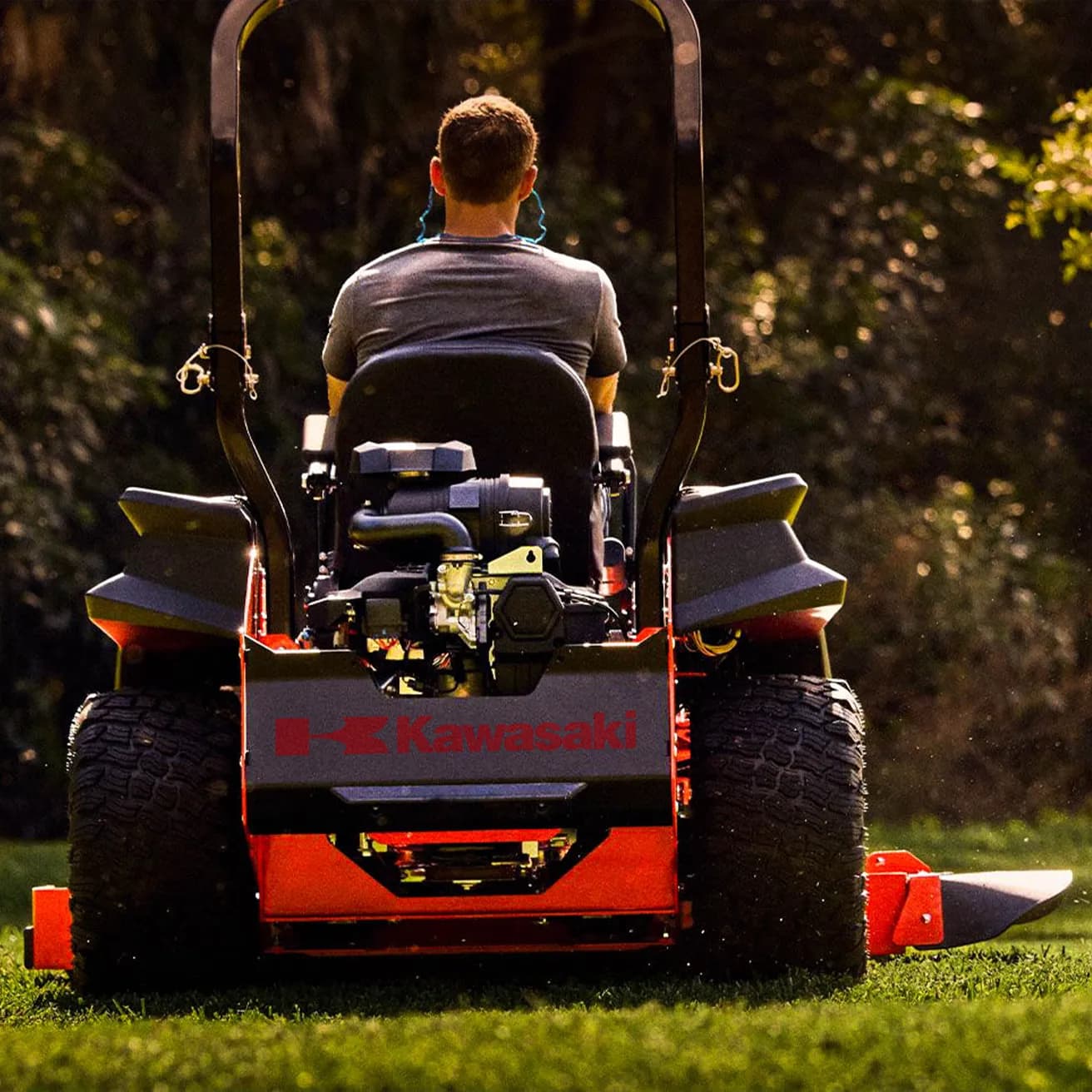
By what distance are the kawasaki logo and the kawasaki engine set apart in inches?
5.2

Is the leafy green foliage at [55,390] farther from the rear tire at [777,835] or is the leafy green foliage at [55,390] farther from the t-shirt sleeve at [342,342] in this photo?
the rear tire at [777,835]

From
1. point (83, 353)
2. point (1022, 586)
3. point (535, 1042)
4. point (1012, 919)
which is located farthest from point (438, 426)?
point (1022, 586)

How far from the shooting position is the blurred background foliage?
43.9 ft

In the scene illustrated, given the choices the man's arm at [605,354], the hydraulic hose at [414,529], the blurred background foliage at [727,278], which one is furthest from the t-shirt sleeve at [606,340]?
the blurred background foliage at [727,278]

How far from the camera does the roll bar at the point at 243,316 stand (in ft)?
17.5

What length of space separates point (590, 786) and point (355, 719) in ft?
1.46

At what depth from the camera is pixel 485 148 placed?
5.53m

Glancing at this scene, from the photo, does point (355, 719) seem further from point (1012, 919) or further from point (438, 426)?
point (1012, 919)

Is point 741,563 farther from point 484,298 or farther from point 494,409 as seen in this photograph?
point 484,298

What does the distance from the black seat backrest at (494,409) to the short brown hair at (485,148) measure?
0.38 m

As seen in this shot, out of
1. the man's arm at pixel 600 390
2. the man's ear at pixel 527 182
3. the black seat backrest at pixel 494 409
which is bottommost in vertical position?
the black seat backrest at pixel 494 409

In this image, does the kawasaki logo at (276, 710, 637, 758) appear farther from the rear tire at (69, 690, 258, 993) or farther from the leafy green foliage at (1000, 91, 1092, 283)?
the leafy green foliage at (1000, 91, 1092, 283)

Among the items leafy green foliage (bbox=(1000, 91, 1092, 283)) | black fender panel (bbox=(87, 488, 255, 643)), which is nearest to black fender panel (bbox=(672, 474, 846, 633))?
black fender panel (bbox=(87, 488, 255, 643))

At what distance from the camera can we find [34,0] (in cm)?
1339
